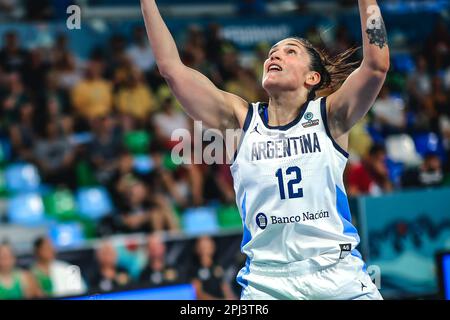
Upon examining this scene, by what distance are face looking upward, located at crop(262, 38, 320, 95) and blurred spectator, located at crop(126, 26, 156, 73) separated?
27.7ft

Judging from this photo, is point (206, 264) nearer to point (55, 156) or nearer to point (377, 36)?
point (55, 156)

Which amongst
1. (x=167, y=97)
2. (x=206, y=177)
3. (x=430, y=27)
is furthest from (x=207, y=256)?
(x=430, y=27)

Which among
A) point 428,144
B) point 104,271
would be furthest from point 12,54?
point 428,144

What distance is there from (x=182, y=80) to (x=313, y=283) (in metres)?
1.31

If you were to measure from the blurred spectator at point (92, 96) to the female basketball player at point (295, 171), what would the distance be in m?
7.40

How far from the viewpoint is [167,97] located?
12570 millimetres

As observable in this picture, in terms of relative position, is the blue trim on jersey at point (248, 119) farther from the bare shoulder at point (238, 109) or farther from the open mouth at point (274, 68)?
the open mouth at point (274, 68)

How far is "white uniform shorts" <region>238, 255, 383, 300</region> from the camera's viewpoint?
426 centimetres

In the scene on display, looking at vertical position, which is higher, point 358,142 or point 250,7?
point 250,7

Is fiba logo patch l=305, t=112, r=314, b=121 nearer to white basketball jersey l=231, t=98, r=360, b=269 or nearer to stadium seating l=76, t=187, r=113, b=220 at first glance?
white basketball jersey l=231, t=98, r=360, b=269

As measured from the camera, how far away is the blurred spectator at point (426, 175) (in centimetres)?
1214

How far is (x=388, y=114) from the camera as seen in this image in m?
14.2

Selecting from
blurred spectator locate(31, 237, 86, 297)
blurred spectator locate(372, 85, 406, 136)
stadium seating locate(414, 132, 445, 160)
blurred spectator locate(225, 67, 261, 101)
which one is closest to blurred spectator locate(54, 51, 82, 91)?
blurred spectator locate(225, 67, 261, 101)
